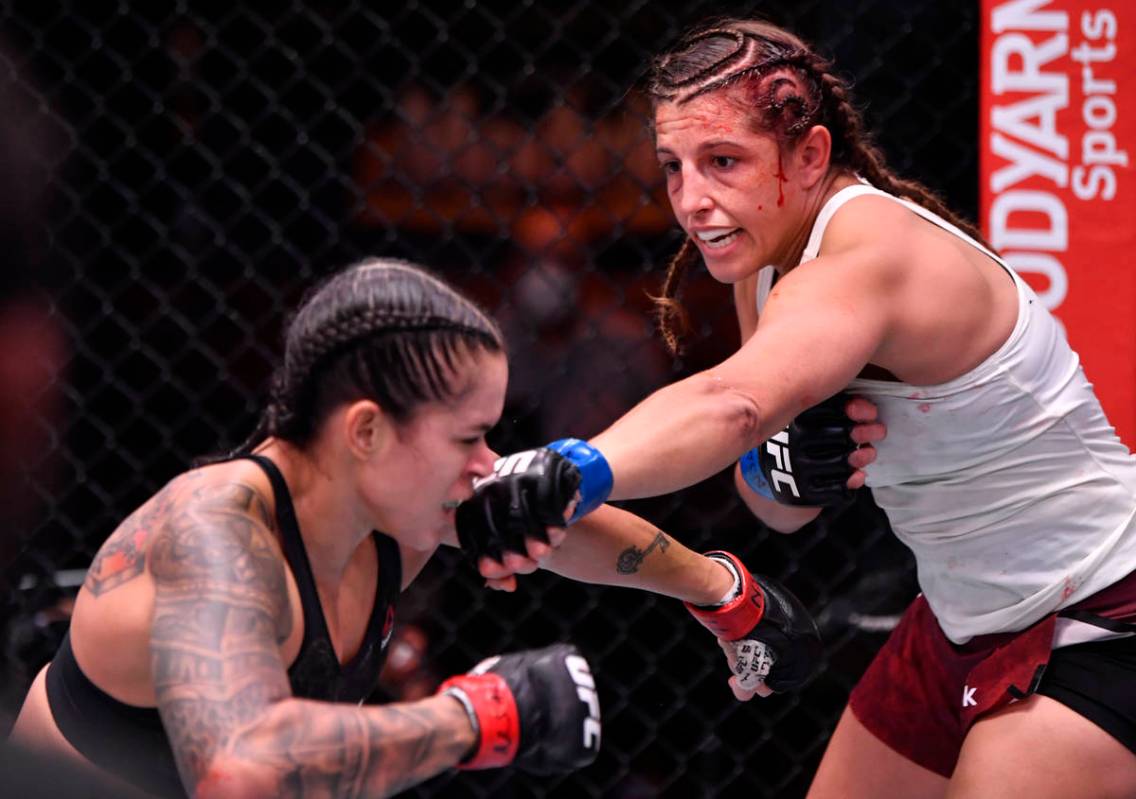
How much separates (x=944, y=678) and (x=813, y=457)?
34 cm

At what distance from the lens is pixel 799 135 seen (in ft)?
5.61

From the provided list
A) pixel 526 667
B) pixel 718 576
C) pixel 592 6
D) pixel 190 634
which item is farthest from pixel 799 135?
pixel 592 6

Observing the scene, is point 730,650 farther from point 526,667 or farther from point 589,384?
point 589,384

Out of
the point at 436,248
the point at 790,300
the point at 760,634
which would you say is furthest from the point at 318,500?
the point at 436,248

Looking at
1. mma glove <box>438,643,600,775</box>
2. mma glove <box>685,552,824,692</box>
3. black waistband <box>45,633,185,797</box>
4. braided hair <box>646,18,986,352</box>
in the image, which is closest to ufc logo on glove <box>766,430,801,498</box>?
mma glove <box>685,552,824,692</box>

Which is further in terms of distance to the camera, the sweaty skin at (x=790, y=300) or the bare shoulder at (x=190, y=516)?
the sweaty skin at (x=790, y=300)

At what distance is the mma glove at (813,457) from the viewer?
1.71 m

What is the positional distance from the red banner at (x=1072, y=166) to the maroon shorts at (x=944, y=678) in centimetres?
82

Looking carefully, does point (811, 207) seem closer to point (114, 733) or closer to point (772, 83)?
point (772, 83)

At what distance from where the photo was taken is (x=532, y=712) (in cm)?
127

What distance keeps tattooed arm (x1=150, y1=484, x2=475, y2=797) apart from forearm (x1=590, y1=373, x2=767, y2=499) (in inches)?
11.5

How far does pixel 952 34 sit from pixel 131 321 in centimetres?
171

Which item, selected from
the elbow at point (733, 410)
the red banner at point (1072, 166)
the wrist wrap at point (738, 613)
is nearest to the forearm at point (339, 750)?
the elbow at point (733, 410)

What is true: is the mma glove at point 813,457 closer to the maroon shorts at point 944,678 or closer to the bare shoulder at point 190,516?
A: the maroon shorts at point 944,678
